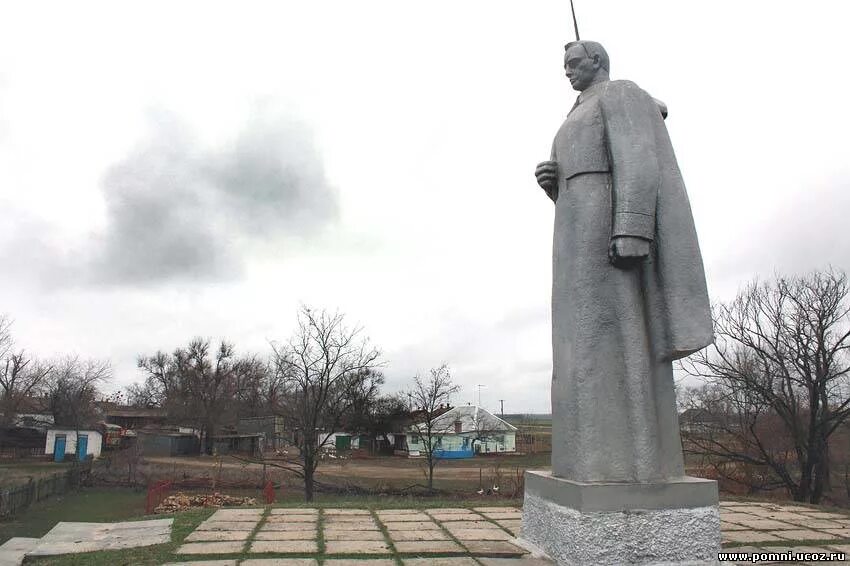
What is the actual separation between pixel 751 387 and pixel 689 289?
52.9ft

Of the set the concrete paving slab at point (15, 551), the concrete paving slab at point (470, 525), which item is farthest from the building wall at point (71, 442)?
the concrete paving slab at point (470, 525)

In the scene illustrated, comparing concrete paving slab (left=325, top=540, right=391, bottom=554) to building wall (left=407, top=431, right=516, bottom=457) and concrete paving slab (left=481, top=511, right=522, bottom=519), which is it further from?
building wall (left=407, top=431, right=516, bottom=457)

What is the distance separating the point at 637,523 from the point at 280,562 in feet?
8.67

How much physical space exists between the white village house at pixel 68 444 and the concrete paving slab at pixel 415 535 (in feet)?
143

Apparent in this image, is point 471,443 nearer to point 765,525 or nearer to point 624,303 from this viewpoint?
point 765,525

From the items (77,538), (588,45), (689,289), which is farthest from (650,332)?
(77,538)

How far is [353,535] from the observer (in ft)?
18.6

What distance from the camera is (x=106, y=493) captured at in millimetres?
25688

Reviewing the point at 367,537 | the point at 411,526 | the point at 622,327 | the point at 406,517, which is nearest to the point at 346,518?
the point at 406,517

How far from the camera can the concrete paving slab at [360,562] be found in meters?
4.45

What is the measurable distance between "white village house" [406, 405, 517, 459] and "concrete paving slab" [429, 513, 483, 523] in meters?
40.4

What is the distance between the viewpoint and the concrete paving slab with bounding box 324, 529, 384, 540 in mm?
5512

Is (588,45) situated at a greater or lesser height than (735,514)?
greater

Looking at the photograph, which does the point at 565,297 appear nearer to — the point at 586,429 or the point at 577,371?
the point at 577,371
